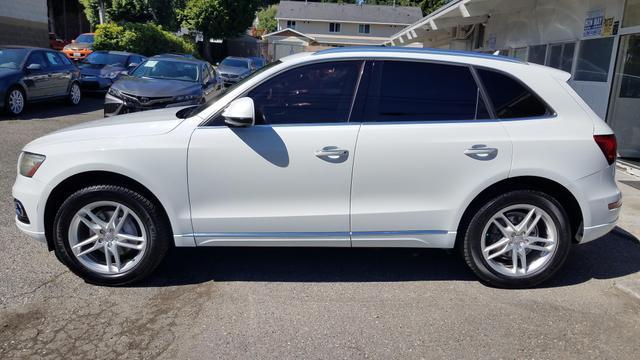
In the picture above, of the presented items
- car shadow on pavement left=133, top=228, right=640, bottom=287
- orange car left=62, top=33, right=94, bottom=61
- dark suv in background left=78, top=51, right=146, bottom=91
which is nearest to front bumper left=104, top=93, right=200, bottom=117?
car shadow on pavement left=133, top=228, right=640, bottom=287

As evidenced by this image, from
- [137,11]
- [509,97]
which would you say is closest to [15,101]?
[509,97]

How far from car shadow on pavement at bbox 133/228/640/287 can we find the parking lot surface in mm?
18

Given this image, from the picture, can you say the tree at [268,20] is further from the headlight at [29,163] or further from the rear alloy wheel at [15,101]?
the headlight at [29,163]

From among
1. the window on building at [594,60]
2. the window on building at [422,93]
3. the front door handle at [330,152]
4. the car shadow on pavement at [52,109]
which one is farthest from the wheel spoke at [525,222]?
the car shadow on pavement at [52,109]

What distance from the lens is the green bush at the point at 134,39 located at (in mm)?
26156

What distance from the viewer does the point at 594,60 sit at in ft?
32.2

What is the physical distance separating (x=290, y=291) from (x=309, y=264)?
0.57 m

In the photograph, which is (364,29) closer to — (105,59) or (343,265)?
(105,59)

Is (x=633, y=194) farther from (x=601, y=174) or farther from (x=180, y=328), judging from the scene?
(x=180, y=328)

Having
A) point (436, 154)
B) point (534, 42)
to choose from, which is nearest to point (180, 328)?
point (436, 154)

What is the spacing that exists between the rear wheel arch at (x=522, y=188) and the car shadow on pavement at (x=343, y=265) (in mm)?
592

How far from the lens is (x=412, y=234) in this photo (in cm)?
404

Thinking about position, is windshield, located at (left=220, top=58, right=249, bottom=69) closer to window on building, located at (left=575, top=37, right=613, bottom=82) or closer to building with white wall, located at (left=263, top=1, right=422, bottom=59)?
window on building, located at (left=575, top=37, right=613, bottom=82)

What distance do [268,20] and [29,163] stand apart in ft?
289
